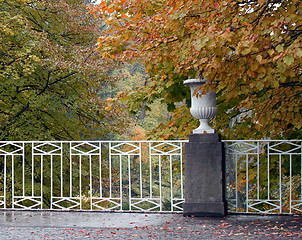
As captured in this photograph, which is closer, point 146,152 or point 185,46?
point 185,46

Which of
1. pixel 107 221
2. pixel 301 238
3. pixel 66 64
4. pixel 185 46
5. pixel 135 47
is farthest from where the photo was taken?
pixel 66 64

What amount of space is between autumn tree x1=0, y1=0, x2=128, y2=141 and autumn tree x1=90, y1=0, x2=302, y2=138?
4.48m

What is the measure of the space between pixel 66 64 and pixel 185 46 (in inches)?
304

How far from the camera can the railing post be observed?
22.8 feet

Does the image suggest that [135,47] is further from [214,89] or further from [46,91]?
[46,91]

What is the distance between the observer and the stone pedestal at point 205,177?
22.8 ft

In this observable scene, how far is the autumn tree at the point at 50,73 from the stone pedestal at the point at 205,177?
26.9 ft

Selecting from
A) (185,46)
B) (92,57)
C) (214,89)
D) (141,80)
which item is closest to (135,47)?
(185,46)

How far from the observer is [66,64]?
14383 mm

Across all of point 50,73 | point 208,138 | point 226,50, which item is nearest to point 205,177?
point 208,138

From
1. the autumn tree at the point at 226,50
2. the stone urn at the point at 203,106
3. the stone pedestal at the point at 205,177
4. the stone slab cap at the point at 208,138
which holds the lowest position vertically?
the stone pedestal at the point at 205,177

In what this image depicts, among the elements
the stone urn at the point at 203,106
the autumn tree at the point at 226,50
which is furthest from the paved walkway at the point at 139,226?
the autumn tree at the point at 226,50

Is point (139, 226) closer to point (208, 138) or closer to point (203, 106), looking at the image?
point (208, 138)

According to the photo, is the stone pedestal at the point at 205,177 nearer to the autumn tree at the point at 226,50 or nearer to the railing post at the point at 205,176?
the railing post at the point at 205,176
